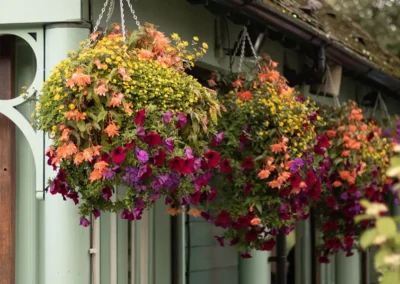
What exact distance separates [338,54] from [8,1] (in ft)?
13.9

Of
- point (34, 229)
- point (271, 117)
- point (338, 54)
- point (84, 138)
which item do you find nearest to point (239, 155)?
point (271, 117)

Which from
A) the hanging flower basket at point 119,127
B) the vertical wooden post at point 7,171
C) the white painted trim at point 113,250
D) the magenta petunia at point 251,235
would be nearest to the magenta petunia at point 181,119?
the hanging flower basket at point 119,127

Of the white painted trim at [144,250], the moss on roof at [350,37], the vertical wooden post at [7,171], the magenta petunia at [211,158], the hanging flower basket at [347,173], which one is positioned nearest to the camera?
the magenta petunia at [211,158]

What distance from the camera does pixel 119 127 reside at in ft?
14.4

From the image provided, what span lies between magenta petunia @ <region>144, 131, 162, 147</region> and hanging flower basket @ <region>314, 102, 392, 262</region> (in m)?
3.36

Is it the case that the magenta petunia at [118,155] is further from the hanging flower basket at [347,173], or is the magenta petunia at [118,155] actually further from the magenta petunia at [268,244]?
the hanging flower basket at [347,173]

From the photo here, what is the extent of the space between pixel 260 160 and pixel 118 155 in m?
1.96

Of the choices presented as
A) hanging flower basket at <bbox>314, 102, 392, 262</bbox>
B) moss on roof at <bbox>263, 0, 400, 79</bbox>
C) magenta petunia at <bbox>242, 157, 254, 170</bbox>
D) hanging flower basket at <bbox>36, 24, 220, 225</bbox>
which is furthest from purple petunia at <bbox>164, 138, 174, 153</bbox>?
moss on roof at <bbox>263, 0, 400, 79</bbox>

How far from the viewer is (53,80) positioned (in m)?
4.48

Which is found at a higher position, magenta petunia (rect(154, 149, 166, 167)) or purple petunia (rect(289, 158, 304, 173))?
purple petunia (rect(289, 158, 304, 173))

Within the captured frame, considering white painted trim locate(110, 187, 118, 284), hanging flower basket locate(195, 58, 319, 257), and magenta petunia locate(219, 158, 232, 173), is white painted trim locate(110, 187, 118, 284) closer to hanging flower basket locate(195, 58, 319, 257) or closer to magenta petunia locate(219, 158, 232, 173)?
→ hanging flower basket locate(195, 58, 319, 257)

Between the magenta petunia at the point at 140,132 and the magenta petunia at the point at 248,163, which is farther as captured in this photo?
the magenta petunia at the point at 248,163

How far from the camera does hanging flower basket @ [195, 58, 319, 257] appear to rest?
6035 mm

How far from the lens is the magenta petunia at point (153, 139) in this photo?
431 centimetres
